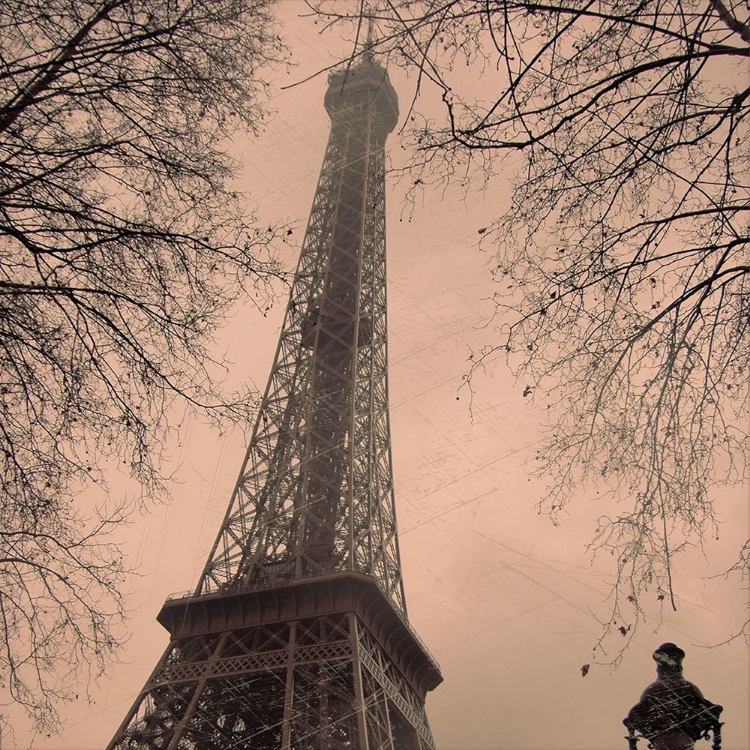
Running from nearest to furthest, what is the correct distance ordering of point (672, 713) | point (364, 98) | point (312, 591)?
point (672, 713), point (312, 591), point (364, 98)

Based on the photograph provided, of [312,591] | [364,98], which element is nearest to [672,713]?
[312,591]

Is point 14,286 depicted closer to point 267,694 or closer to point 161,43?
point 161,43

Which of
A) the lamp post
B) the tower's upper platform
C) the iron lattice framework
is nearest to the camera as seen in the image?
the lamp post

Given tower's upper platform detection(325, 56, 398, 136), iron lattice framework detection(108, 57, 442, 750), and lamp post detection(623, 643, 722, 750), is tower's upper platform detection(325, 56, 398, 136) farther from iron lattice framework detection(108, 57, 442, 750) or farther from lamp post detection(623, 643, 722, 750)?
lamp post detection(623, 643, 722, 750)

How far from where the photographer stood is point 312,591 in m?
29.6

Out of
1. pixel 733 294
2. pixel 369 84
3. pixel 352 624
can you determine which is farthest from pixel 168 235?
pixel 369 84

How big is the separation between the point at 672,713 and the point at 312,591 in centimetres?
2387

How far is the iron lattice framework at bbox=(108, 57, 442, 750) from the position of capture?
88.0 feet

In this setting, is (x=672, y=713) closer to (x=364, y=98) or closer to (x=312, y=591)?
(x=312, y=591)

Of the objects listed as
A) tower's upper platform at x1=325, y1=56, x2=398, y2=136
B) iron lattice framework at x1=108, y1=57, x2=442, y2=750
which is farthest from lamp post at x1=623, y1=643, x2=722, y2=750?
tower's upper platform at x1=325, y1=56, x2=398, y2=136

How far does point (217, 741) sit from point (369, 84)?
3807 cm

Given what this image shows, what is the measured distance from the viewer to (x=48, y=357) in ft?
21.3

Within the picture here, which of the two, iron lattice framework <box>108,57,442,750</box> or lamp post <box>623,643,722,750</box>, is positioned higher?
iron lattice framework <box>108,57,442,750</box>

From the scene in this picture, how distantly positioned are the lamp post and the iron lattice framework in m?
12.6
